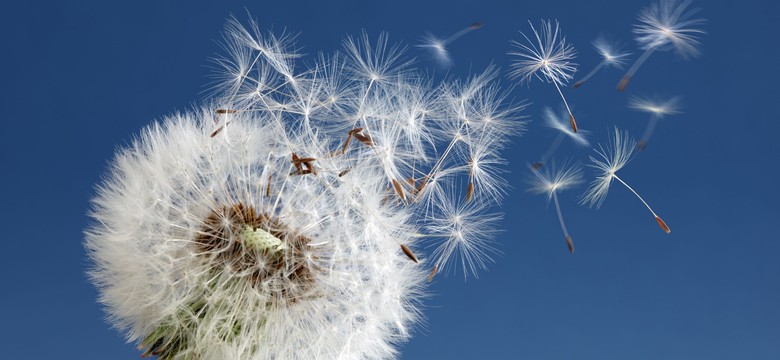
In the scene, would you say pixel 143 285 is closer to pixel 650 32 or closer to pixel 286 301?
pixel 286 301

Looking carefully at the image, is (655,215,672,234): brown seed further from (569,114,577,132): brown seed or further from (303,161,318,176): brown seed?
(303,161,318,176): brown seed

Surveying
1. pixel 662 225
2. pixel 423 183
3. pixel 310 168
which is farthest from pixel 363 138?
pixel 662 225

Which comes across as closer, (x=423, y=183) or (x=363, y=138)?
(x=363, y=138)

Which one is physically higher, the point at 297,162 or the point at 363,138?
the point at 363,138

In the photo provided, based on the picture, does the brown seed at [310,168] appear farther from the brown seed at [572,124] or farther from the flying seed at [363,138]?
the brown seed at [572,124]

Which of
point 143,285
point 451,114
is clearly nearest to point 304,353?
point 143,285

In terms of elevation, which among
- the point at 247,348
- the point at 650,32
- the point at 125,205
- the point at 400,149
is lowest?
the point at 247,348

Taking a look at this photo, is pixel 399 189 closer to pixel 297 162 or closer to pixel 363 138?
pixel 363 138

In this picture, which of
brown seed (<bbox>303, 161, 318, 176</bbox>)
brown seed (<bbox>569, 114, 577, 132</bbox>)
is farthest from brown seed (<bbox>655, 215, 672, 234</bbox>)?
brown seed (<bbox>303, 161, 318, 176</bbox>)

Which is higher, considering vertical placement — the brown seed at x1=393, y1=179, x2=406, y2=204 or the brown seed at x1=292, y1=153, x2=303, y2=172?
the brown seed at x1=292, y1=153, x2=303, y2=172

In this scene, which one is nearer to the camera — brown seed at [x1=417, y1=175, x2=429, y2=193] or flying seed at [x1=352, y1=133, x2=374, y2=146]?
flying seed at [x1=352, y1=133, x2=374, y2=146]

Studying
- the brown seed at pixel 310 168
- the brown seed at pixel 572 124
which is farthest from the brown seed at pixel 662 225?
the brown seed at pixel 310 168
